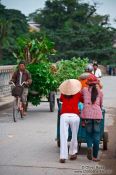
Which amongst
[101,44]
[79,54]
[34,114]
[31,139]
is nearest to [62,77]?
[34,114]

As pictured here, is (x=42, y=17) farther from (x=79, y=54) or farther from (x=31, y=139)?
(x=31, y=139)

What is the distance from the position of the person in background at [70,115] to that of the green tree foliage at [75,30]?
57.5 m

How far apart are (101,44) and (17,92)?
57976mm

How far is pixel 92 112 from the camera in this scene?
9.56m

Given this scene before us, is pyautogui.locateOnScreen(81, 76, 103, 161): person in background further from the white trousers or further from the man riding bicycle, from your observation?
the man riding bicycle

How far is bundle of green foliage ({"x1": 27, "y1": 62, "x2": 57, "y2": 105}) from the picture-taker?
17516 mm

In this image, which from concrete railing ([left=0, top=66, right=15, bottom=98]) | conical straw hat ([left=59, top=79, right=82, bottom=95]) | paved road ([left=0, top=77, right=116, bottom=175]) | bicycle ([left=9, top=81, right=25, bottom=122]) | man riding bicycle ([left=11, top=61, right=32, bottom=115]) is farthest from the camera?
concrete railing ([left=0, top=66, right=15, bottom=98])

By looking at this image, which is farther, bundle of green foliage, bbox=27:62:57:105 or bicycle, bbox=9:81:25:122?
bundle of green foliage, bbox=27:62:57:105

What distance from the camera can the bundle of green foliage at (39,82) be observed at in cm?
1752

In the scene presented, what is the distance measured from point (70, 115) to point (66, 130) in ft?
0.88

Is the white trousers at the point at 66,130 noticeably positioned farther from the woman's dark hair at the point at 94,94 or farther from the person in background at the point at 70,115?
the woman's dark hair at the point at 94,94

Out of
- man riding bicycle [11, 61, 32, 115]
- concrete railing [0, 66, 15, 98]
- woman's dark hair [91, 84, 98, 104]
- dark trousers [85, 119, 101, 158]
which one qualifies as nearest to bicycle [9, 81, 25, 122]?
man riding bicycle [11, 61, 32, 115]

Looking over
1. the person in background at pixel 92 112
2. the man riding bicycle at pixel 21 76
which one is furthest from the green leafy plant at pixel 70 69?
the person in background at pixel 92 112

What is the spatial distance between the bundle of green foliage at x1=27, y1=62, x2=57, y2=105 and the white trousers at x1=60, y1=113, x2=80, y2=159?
25.5 ft
